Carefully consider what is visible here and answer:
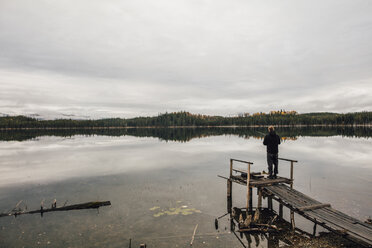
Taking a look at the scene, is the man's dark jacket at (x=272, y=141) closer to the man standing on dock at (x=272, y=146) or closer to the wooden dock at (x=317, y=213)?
the man standing on dock at (x=272, y=146)

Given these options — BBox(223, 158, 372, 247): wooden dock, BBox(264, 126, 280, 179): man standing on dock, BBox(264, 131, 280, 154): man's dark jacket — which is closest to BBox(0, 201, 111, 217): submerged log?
BBox(223, 158, 372, 247): wooden dock

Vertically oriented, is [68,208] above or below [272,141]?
below

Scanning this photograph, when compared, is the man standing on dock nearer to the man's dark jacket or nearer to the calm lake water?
the man's dark jacket

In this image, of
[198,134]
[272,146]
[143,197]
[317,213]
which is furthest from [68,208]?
[198,134]

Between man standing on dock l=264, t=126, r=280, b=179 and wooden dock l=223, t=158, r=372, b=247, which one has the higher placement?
man standing on dock l=264, t=126, r=280, b=179

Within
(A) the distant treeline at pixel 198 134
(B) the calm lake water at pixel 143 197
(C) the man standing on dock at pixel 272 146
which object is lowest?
(B) the calm lake water at pixel 143 197

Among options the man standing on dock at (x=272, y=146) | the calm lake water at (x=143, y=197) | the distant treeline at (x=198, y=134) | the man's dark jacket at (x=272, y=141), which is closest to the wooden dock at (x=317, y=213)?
the calm lake water at (x=143, y=197)

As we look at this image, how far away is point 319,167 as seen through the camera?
28125 mm

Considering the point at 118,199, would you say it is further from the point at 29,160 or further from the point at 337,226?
the point at 29,160

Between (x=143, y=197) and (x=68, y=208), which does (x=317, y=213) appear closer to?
(x=143, y=197)

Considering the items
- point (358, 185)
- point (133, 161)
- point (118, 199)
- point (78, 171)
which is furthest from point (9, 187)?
point (358, 185)

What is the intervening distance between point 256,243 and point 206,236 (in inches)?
101

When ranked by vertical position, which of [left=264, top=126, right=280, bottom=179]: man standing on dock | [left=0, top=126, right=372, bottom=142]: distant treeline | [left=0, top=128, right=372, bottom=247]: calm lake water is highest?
[left=264, top=126, right=280, bottom=179]: man standing on dock

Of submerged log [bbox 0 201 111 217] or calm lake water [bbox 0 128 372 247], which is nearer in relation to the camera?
calm lake water [bbox 0 128 372 247]
